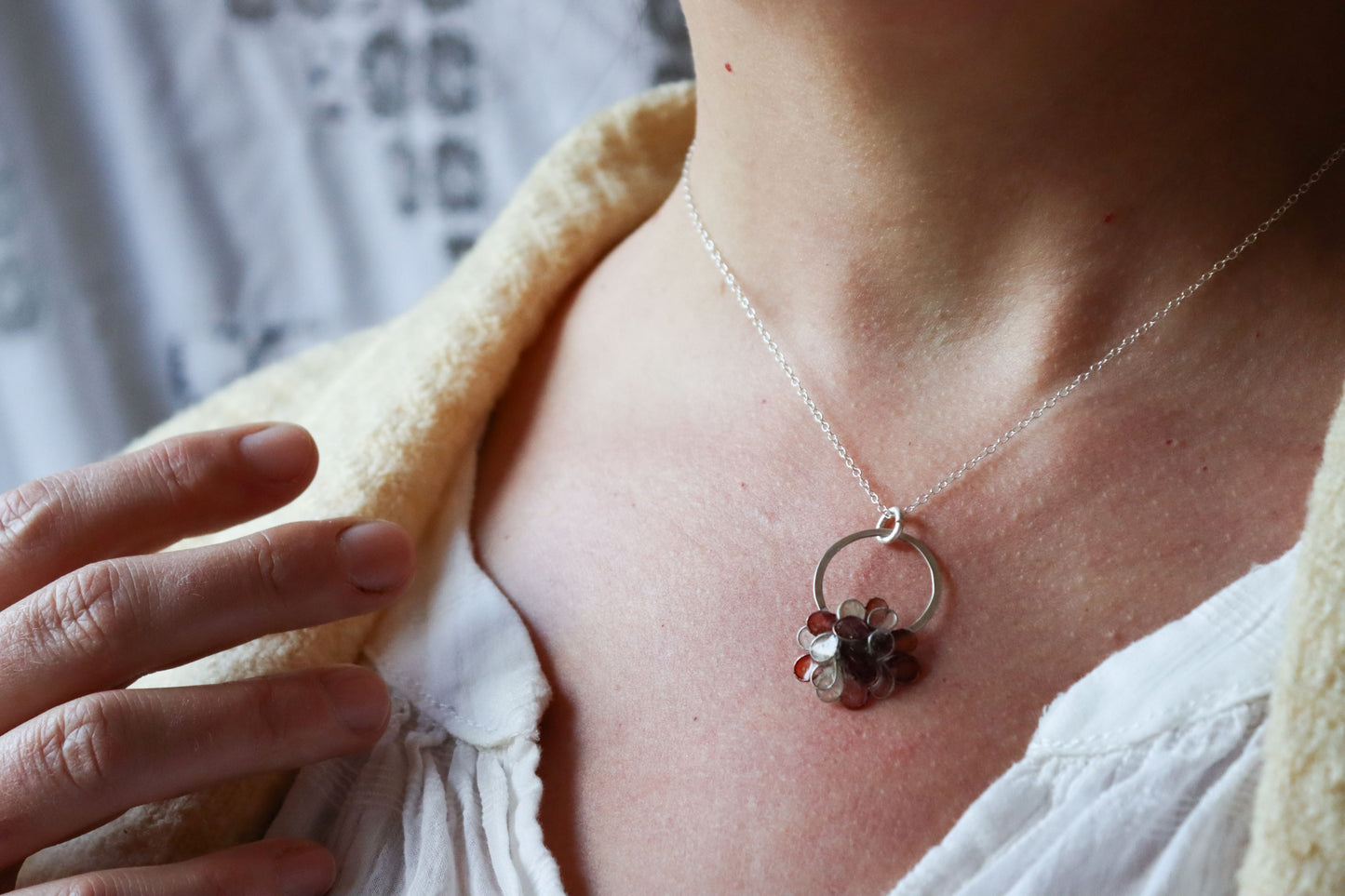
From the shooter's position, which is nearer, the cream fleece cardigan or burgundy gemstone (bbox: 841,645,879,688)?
the cream fleece cardigan

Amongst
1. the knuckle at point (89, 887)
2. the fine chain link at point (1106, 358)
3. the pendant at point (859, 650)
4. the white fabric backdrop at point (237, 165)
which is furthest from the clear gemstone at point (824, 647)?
the white fabric backdrop at point (237, 165)

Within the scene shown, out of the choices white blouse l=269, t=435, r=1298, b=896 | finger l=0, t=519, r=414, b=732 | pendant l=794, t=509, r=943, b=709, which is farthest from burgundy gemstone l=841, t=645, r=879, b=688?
finger l=0, t=519, r=414, b=732

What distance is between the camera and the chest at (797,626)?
61 centimetres

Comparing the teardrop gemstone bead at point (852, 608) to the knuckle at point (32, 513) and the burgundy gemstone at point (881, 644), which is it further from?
the knuckle at point (32, 513)

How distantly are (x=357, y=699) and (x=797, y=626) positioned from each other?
0.95 ft

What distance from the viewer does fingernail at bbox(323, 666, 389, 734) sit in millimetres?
680

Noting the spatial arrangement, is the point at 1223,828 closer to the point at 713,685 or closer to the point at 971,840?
the point at 971,840

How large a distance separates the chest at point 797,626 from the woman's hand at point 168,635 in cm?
14

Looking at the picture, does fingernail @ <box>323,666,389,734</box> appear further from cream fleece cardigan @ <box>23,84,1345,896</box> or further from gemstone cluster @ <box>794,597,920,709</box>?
gemstone cluster @ <box>794,597,920,709</box>

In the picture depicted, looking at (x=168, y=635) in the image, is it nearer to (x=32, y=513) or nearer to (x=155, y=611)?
(x=155, y=611)

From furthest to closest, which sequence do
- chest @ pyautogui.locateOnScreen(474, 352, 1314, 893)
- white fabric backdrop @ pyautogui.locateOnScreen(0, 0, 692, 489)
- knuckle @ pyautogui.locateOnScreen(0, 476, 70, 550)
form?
white fabric backdrop @ pyautogui.locateOnScreen(0, 0, 692, 489) → knuckle @ pyautogui.locateOnScreen(0, 476, 70, 550) → chest @ pyautogui.locateOnScreen(474, 352, 1314, 893)

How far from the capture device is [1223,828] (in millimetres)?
536

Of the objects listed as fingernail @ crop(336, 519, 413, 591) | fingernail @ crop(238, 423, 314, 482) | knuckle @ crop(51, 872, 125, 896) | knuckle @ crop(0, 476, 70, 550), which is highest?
knuckle @ crop(0, 476, 70, 550)

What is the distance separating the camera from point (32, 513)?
2.35 feet
